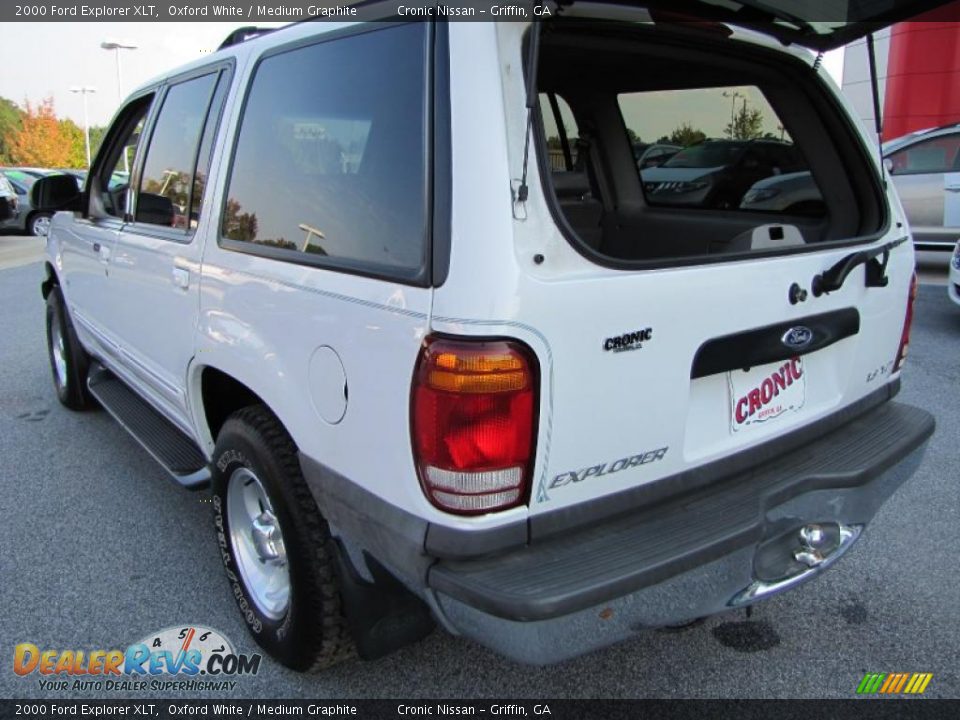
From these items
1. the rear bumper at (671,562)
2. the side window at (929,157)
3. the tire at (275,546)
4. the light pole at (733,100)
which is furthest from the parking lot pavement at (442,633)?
the side window at (929,157)

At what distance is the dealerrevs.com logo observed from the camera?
2494 millimetres

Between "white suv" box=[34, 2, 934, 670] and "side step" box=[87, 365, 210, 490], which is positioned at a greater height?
"white suv" box=[34, 2, 934, 670]

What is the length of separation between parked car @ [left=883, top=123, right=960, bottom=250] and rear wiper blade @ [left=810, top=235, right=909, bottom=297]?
314 inches

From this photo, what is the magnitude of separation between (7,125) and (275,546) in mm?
66720

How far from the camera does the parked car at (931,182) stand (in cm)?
923

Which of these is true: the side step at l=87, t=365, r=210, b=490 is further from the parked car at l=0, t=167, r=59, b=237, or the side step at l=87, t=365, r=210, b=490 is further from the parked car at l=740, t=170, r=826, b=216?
the parked car at l=0, t=167, r=59, b=237

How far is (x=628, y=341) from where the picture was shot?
1.81 meters

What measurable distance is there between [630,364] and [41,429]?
4267mm

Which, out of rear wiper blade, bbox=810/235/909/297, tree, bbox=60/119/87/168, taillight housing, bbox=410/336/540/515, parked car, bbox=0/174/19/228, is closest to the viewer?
taillight housing, bbox=410/336/540/515

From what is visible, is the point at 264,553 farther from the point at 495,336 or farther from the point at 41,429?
the point at 41,429

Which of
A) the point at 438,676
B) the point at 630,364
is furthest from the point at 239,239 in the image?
the point at 438,676

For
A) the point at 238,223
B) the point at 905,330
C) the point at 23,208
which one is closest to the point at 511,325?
the point at 238,223

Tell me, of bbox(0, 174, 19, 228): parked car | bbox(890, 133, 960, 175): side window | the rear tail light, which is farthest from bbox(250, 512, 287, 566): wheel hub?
bbox(0, 174, 19, 228): parked car

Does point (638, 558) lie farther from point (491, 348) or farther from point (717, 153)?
point (717, 153)
